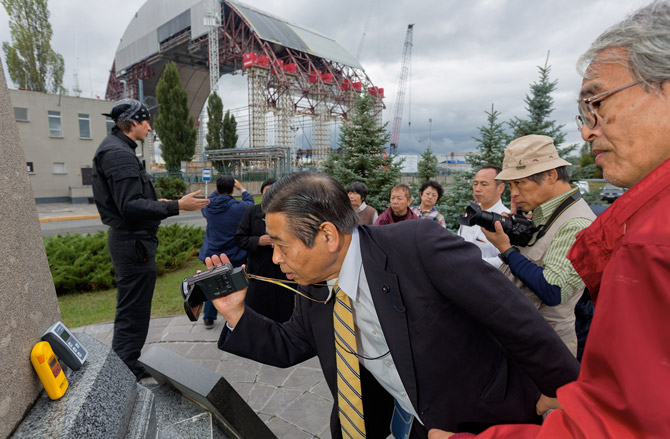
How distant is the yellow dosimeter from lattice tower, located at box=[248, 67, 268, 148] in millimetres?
38950

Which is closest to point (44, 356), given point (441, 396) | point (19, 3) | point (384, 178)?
point (441, 396)

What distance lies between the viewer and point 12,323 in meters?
1.17

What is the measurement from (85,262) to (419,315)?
7227mm

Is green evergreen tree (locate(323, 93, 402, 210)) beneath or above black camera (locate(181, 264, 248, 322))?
above

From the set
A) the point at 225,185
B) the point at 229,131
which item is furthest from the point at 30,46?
the point at 225,185

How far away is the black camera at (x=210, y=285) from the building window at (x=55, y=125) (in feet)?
99.0

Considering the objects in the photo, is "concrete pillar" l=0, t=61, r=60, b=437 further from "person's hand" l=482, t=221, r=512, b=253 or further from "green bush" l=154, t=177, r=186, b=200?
"green bush" l=154, t=177, r=186, b=200

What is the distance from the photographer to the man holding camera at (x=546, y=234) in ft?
6.70

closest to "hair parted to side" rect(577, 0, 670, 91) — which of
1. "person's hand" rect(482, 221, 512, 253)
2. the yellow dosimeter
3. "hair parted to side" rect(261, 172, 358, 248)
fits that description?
"hair parted to side" rect(261, 172, 358, 248)

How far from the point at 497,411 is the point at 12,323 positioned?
185cm

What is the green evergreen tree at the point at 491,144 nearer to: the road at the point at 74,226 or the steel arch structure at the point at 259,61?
the road at the point at 74,226

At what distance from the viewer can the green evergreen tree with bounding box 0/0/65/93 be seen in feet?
91.2

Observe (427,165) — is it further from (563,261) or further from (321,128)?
(321,128)

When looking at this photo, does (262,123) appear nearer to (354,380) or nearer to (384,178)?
(384,178)
